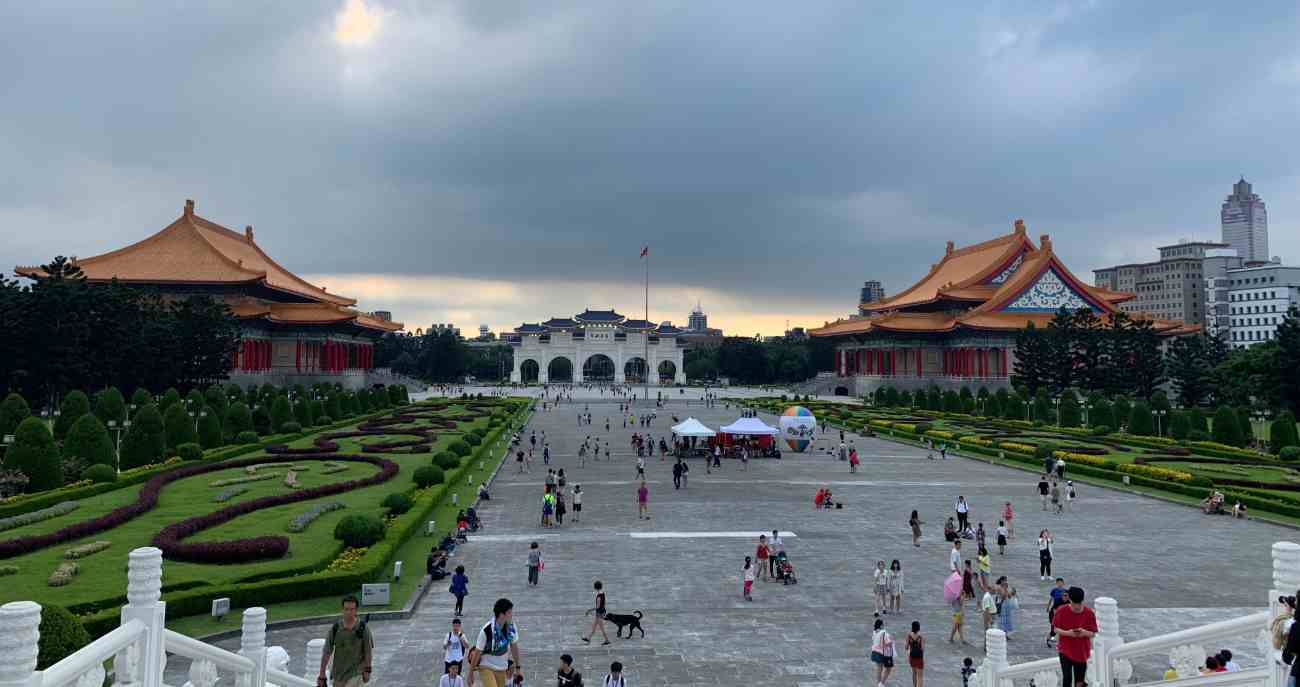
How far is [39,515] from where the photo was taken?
1906cm

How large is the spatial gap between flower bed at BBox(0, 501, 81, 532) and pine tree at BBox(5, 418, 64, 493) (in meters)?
2.81

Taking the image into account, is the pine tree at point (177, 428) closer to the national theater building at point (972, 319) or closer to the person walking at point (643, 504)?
the person walking at point (643, 504)

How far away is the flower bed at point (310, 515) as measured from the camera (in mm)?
18328

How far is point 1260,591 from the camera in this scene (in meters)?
15.1

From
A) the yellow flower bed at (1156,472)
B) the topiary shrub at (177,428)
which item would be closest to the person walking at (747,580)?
the yellow flower bed at (1156,472)

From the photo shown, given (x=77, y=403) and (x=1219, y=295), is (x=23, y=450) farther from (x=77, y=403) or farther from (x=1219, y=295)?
(x=1219, y=295)

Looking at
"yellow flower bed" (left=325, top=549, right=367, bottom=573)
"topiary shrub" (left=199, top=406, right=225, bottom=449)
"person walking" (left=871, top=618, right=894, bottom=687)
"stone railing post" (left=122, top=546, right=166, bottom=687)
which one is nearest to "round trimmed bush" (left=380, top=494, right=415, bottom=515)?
"yellow flower bed" (left=325, top=549, right=367, bottom=573)

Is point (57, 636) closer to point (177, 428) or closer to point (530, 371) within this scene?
point (177, 428)

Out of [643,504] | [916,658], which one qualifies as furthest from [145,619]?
[643,504]

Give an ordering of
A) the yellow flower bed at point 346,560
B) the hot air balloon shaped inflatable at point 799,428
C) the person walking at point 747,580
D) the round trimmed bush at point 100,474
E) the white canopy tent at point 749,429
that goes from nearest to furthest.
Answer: the person walking at point 747,580 < the yellow flower bed at point 346,560 < the round trimmed bush at point 100,474 < the white canopy tent at point 749,429 < the hot air balloon shaped inflatable at point 799,428

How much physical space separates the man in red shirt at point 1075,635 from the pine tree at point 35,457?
26252mm

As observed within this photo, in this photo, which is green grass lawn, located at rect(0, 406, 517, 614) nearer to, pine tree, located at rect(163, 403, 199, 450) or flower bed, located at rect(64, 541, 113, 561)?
flower bed, located at rect(64, 541, 113, 561)

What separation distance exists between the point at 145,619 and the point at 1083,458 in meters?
32.9

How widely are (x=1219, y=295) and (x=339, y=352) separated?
463ft
